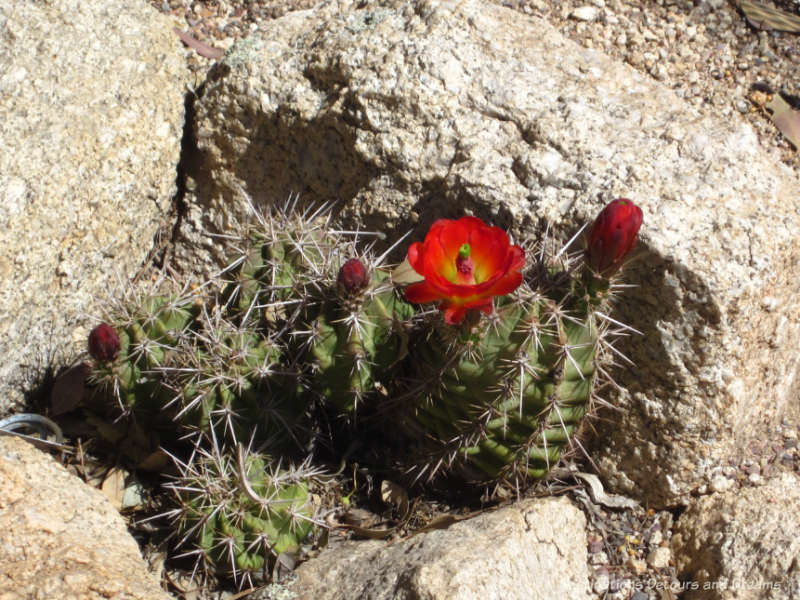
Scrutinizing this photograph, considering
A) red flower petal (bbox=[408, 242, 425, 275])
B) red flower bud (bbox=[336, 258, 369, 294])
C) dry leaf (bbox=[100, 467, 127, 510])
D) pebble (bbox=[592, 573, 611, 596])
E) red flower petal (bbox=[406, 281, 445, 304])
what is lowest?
dry leaf (bbox=[100, 467, 127, 510])

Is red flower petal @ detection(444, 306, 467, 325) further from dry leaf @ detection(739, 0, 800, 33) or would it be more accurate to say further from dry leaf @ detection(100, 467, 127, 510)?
dry leaf @ detection(739, 0, 800, 33)

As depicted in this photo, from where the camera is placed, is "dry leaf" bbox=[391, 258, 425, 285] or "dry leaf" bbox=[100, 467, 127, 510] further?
"dry leaf" bbox=[100, 467, 127, 510]

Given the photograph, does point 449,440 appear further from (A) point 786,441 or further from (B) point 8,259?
(B) point 8,259

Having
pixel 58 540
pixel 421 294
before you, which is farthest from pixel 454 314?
pixel 58 540

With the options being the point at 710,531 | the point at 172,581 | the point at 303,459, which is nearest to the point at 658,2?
the point at 710,531

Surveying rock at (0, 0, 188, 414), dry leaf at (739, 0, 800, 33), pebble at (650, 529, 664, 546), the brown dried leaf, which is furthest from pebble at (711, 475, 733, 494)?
the brown dried leaf

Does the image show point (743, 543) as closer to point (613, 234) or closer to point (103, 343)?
point (613, 234)

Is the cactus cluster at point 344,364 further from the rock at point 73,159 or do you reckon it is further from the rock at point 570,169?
the rock at point 73,159
